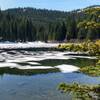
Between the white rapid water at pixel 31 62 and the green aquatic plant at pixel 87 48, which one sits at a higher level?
the green aquatic plant at pixel 87 48

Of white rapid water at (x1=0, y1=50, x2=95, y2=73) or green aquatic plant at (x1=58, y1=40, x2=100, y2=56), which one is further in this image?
white rapid water at (x1=0, y1=50, x2=95, y2=73)

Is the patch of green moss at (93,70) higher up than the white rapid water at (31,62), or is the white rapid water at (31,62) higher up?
the patch of green moss at (93,70)

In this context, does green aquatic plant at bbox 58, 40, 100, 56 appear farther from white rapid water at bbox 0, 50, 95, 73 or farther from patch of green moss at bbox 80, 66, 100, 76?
white rapid water at bbox 0, 50, 95, 73

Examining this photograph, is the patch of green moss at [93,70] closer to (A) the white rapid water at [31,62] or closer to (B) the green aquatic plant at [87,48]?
(B) the green aquatic plant at [87,48]

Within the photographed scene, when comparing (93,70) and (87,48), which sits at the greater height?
(87,48)

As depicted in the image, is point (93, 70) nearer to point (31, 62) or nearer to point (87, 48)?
point (87, 48)

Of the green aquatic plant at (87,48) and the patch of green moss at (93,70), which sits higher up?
the green aquatic plant at (87,48)

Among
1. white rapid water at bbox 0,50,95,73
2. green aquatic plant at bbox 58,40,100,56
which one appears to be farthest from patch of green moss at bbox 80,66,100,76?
white rapid water at bbox 0,50,95,73

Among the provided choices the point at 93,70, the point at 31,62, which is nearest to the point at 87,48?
the point at 93,70

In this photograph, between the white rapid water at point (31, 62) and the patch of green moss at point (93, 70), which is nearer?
the patch of green moss at point (93, 70)

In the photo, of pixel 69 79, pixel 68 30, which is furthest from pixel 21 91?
pixel 68 30

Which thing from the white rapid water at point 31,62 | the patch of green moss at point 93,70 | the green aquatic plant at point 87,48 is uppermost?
the green aquatic plant at point 87,48

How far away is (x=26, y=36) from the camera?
18925 cm

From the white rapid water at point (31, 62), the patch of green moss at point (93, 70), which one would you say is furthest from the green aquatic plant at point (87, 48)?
the white rapid water at point (31, 62)
